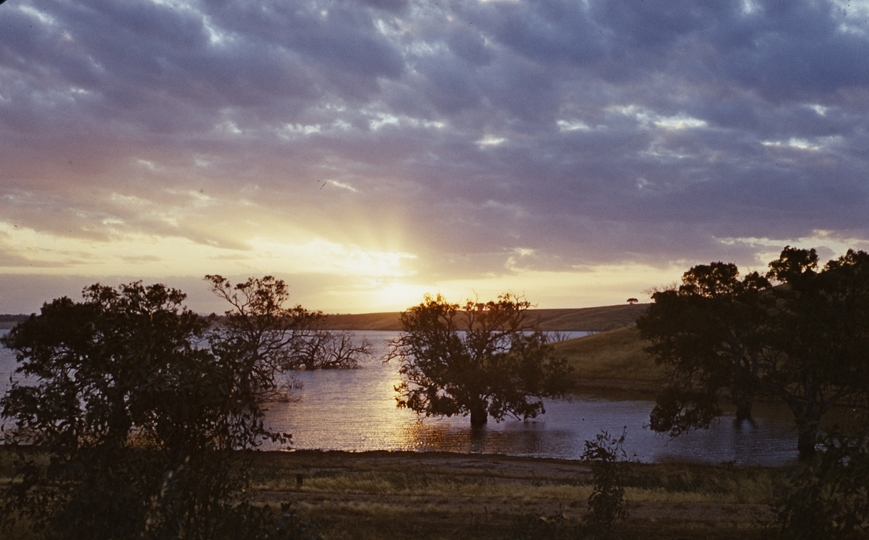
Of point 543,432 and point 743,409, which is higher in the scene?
point 743,409

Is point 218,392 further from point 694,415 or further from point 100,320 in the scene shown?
point 694,415

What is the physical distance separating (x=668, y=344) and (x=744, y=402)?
11.5 metres

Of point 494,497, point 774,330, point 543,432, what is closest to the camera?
point 494,497

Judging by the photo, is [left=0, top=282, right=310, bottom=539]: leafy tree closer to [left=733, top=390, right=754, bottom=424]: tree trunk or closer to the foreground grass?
the foreground grass

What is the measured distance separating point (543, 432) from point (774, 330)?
16.8m

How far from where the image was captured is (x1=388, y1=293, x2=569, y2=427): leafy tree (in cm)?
5078

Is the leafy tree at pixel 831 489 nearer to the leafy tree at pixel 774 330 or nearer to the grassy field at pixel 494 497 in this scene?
the grassy field at pixel 494 497

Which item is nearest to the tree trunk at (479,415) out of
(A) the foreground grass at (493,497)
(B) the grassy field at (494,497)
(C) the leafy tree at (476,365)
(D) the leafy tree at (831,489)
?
(C) the leafy tree at (476,365)

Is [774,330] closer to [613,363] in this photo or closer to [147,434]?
[147,434]

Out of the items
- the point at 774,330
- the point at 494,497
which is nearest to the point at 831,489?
the point at 494,497

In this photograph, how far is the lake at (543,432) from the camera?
40.3 meters

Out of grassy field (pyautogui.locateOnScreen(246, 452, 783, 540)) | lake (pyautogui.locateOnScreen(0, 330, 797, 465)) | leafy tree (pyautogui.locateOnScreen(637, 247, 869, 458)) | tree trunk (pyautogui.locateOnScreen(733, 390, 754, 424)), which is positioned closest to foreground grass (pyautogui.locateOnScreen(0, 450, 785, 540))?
grassy field (pyautogui.locateOnScreen(246, 452, 783, 540))

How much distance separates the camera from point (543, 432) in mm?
47625

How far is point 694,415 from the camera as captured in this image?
4228cm
